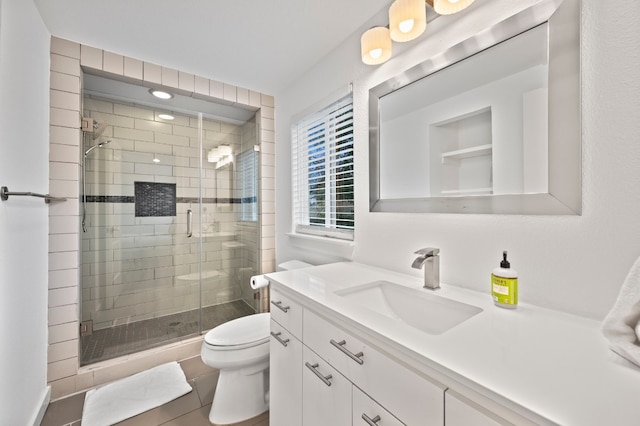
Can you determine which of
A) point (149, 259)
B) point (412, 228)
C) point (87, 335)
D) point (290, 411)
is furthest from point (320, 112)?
point (87, 335)

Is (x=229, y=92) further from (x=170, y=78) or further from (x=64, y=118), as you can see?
(x=64, y=118)

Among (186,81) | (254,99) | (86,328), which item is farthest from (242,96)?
(86,328)

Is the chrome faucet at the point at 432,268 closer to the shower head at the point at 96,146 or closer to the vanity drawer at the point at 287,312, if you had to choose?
the vanity drawer at the point at 287,312

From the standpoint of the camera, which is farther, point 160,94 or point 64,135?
point 160,94

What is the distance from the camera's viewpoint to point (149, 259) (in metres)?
2.48

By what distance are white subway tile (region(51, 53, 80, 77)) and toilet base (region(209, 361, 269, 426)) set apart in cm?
217

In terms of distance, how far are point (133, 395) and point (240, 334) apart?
816 mm

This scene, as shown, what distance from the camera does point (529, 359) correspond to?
0.58 m

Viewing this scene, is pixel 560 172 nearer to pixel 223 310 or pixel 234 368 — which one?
pixel 234 368

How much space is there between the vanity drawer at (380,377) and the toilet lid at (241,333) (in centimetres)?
67

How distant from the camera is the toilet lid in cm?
151

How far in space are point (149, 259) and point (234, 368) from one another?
1.55 meters

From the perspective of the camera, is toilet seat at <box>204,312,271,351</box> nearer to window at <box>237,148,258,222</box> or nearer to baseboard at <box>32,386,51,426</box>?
baseboard at <box>32,386,51,426</box>

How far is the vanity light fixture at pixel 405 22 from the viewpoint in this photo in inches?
40.7
